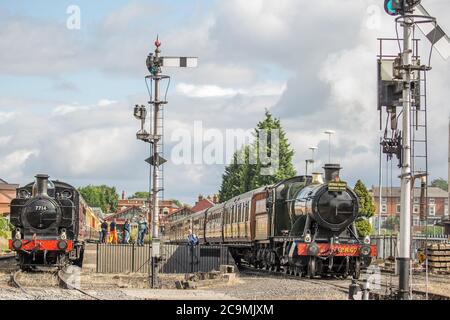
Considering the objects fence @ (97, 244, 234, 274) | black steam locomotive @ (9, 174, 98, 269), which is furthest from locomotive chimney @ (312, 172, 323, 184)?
black steam locomotive @ (9, 174, 98, 269)

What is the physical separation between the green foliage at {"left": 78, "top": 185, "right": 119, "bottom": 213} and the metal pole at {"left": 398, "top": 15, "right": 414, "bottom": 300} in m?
165

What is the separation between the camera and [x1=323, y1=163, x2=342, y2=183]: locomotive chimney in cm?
2605

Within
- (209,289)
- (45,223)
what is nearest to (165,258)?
(45,223)

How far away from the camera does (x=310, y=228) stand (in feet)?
86.1

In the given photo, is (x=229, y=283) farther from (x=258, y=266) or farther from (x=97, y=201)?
(x=97, y=201)

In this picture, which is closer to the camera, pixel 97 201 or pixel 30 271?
pixel 30 271

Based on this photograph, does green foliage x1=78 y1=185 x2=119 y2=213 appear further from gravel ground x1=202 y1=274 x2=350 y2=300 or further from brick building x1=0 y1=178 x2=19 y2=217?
gravel ground x1=202 y1=274 x2=350 y2=300

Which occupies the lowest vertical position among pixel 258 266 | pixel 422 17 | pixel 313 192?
pixel 258 266

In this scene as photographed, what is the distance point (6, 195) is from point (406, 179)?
11136 centimetres

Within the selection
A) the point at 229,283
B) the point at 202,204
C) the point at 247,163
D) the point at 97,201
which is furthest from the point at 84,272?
the point at 97,201
